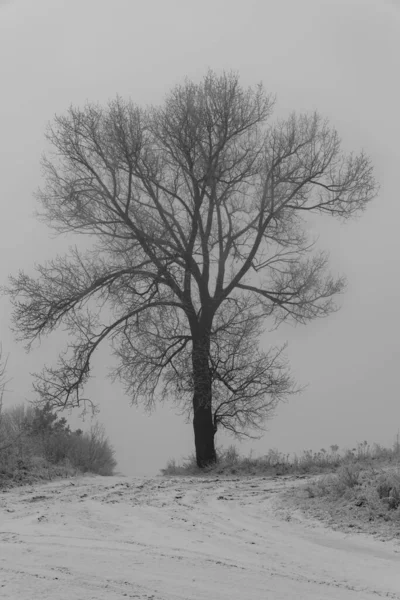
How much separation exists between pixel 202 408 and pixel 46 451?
13.9 ft

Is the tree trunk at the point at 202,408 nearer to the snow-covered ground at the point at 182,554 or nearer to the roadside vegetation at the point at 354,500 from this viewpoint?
the roadside vegetation at the point at 354,500

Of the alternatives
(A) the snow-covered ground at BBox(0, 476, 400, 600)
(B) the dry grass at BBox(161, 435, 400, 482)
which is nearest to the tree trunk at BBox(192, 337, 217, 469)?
(B) the dry grass at BBox(161, 435, 400, 482)

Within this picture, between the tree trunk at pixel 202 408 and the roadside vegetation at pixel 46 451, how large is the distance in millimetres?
2802

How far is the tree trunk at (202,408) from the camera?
54.1 ft

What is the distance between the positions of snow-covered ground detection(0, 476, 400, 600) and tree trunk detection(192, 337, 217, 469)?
22.8 feet

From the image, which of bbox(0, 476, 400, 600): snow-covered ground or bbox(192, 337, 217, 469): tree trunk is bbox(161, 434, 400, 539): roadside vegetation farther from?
bbox(192, 337, 217, 469): tree trunk

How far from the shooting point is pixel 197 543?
20.8 feet

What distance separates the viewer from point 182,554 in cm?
582

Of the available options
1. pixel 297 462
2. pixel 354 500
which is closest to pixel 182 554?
pixel 354 500

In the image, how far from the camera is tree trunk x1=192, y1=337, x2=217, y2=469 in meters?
16.5

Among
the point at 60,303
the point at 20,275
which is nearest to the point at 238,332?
the point at 60,303

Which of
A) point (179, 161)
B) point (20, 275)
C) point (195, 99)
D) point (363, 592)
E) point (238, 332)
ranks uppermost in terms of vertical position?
point (195, 99)

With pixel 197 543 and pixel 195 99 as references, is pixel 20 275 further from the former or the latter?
pixel 197 543

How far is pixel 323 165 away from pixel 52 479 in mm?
11129
